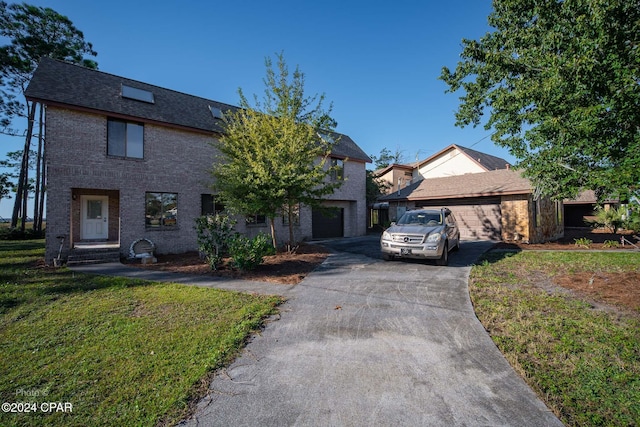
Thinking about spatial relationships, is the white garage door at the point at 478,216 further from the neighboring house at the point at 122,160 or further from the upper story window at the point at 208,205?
the upper story window at the point at 208,205

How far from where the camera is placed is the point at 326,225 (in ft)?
62.4

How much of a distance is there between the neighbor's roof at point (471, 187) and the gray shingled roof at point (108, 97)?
9.61 meters

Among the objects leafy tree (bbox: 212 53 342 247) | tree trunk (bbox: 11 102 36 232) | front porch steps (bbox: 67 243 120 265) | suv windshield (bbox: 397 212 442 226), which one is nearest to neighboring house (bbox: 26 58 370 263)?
front porch steps (bbox: 67 243 120 265)

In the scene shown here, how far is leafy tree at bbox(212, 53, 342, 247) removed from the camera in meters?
9.99

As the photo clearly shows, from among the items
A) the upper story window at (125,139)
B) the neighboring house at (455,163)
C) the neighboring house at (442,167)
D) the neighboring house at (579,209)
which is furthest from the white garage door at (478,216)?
the upper story window at (125,139)

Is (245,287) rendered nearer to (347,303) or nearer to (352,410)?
(347,303)

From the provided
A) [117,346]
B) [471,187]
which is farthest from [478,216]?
[117,346]

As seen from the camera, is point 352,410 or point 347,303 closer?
point 352,410

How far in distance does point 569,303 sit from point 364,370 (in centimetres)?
478

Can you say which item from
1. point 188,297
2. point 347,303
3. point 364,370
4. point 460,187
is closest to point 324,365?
point 364,370

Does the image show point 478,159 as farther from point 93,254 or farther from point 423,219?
point 93,254

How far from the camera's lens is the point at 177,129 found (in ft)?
42.4

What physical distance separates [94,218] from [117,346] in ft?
41.2

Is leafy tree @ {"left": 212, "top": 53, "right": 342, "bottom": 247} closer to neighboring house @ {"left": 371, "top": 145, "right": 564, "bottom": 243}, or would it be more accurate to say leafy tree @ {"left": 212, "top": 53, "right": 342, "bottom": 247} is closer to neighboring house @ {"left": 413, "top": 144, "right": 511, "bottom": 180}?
neighboring house @ {"left": 371, "top": 145, "right": 564, "bottom": 243}
